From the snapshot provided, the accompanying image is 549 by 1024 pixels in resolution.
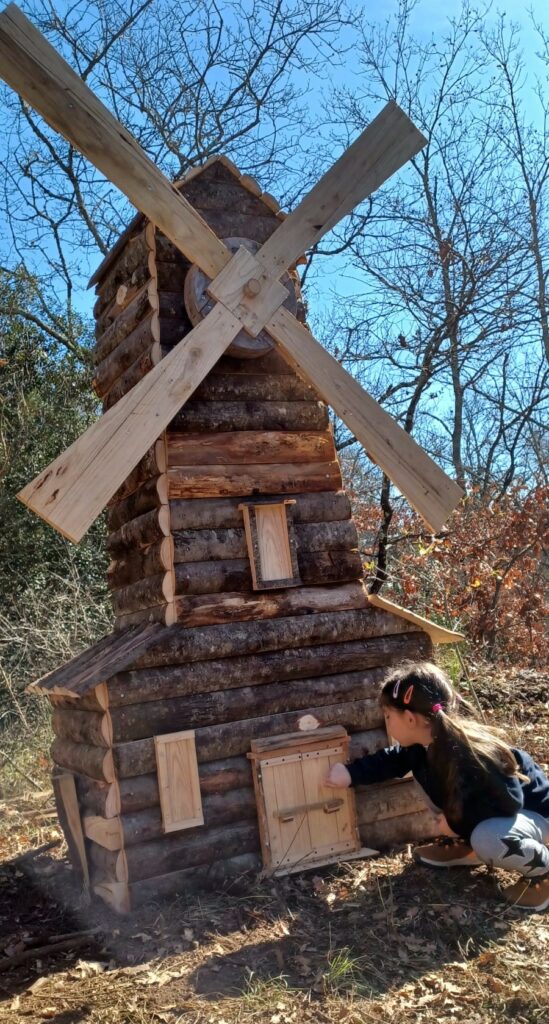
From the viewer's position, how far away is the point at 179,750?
201 inches

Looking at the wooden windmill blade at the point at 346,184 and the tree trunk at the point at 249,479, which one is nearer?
the tree trunk at the point at 249,479

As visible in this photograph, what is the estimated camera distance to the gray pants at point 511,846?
439 cm

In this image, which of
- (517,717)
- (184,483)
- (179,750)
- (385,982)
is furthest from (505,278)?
(385,982)

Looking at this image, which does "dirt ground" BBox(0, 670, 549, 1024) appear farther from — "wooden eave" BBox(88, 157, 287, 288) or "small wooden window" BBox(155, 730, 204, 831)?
"wooden eave" BBox(88, 157, 287, 288)

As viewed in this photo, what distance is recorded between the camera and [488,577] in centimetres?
1097

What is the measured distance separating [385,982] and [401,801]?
195 cm

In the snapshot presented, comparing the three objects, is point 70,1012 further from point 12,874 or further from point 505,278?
point 505,278

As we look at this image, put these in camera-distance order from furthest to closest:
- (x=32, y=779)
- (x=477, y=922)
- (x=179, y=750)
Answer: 1. (x=32, y=779)
2. (x=179, y=750)
3. (x=477, y=922)

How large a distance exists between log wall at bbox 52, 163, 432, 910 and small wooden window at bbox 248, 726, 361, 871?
0.34ft

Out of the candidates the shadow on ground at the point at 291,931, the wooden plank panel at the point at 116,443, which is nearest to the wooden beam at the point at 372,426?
the wooden plank panel at the point at 116,443

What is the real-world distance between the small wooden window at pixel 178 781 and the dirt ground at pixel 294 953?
44 cm

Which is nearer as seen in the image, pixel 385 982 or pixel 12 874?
pixel 385 982

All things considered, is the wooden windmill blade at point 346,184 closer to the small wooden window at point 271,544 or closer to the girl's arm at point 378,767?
the small wooden window at point 271,544

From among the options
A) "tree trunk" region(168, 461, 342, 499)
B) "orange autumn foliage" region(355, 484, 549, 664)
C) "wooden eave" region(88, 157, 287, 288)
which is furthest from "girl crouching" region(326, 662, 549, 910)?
"orange autumn foliage" region(355, 484, 549, 664)
